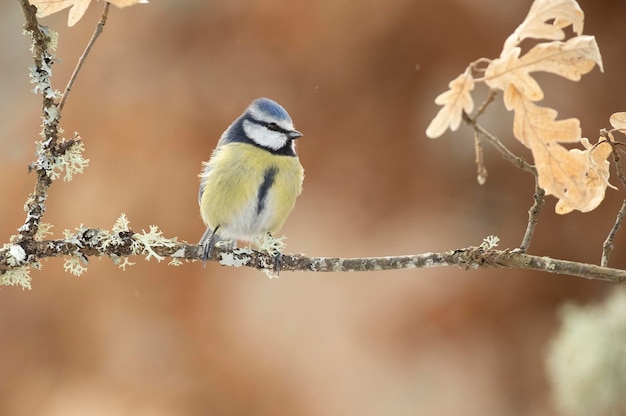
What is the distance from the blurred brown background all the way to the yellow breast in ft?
4.82

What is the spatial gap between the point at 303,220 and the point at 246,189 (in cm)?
154

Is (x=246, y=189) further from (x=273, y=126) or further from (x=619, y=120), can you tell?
(x=619, y=120)

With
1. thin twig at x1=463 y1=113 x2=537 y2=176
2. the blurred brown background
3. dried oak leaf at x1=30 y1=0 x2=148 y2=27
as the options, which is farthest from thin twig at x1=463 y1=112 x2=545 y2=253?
the blurred brown background

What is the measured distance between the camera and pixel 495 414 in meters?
2.75

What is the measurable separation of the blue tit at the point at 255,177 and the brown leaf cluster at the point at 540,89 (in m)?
0.79

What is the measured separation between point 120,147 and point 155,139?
15cm

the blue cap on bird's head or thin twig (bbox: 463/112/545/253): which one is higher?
the blue cap on bird's head

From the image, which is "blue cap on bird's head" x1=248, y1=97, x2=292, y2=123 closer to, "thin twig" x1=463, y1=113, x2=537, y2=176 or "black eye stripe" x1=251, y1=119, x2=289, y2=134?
"black eye stripe" x1=251, y1=119, x2=289, y2=134

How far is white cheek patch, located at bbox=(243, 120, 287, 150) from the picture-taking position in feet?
4.34

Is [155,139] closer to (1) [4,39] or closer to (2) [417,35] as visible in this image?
(1) [4,39]

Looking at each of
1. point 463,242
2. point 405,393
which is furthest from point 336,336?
point 463,242

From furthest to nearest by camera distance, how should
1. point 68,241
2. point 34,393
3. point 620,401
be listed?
1. point 34,393
2. point 620,401
3. point 68,241

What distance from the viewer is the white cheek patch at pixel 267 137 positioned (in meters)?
1.32

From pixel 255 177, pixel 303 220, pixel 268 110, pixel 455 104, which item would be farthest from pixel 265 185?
pixel 303 220
